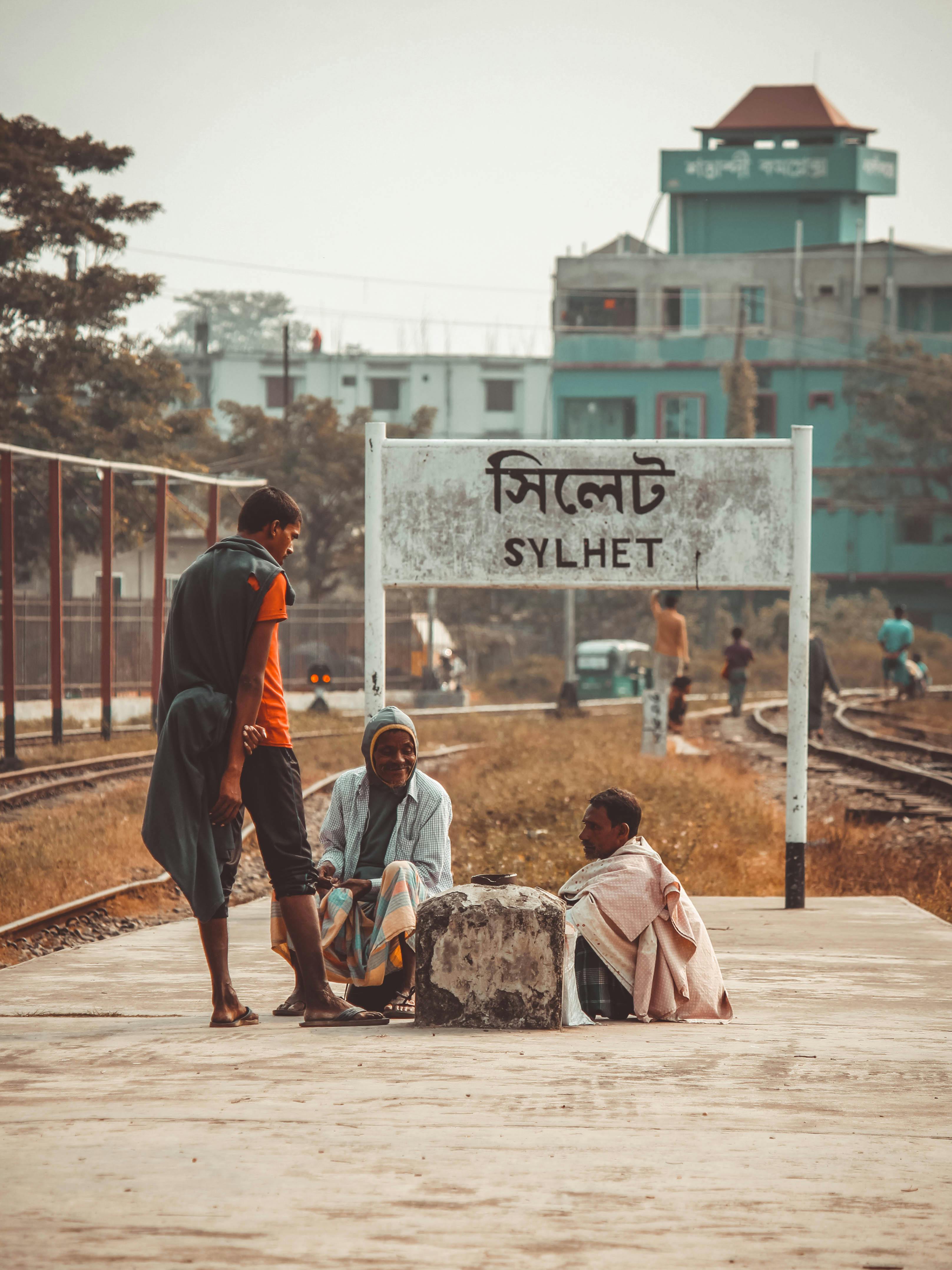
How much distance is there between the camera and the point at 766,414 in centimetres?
5572

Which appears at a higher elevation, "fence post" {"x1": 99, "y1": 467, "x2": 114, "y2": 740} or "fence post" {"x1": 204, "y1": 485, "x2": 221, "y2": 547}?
"fence post" {"x1": 204, "y1": 485, "x2": 221, "y2": 547}

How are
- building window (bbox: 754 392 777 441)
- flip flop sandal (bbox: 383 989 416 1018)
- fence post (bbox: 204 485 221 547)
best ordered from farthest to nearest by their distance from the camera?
building window (bbox: 754 392 777 441), fence post (bbox: 204 485 221 547), flip flop sandal (bbox: 383 989 416 1018)

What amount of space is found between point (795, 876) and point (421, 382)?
56.8m

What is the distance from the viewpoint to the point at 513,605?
51906mm

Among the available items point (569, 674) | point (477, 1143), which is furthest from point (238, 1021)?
point (569, 674)

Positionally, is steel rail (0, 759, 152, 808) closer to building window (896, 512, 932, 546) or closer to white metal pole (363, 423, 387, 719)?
white metal pole (363, 423, 387, 719)

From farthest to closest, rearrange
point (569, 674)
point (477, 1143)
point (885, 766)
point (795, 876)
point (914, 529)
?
point (914, 529)
point (569, 674)
point (885, 766)
point (795, 876)
point (477, 1143)

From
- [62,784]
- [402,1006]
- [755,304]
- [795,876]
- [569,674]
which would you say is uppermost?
[755,304]

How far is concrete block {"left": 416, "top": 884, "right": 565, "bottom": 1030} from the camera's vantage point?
5391 millimetres

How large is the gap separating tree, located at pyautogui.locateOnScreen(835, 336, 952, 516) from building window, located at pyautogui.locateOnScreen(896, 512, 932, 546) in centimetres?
81

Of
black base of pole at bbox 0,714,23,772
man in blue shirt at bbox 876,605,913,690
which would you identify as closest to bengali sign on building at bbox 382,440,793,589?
black base of pole at bbox 0,714,23,772

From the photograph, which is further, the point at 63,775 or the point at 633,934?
the point at 63,775

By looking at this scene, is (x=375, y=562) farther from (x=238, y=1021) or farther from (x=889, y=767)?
(x=889, y=767)

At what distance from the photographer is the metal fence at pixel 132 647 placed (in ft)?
94.7
